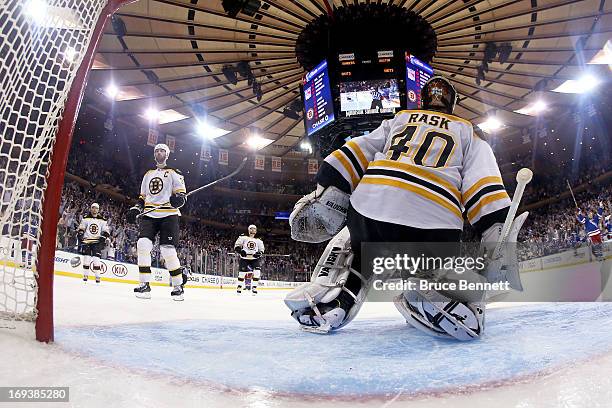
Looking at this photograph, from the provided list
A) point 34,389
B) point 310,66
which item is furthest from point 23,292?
point 310,66

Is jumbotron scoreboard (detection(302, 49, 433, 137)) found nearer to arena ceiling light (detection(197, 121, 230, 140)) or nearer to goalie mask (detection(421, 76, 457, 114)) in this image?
goalie mask (detection(421, 76, 457, 114))

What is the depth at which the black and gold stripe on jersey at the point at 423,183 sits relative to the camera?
1.68 metres

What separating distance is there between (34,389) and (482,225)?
1.51 metres

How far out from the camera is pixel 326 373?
1.06 meters

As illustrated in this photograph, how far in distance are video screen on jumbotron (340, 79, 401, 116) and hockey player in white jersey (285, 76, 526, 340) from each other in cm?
549

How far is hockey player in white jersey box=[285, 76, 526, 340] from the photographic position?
1.60 meters

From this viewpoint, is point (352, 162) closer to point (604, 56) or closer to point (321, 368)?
point (321, 368)

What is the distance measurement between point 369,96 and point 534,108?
23.7ft

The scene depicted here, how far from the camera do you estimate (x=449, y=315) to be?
1485mm

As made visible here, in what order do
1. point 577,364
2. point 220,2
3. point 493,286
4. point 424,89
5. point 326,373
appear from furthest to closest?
point 220,2, point 424,89, point 493,286, point 326,373, point 577,364

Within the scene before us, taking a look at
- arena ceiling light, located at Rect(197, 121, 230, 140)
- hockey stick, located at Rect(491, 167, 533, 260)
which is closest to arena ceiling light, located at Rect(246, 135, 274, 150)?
arena ceiling light, located at Rect(197, 121, 230, 140)

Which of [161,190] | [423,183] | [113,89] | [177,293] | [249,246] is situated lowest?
[177,293]

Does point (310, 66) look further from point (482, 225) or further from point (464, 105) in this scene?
point (482, 225)

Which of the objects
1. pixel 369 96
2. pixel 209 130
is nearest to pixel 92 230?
pixel 369 96
